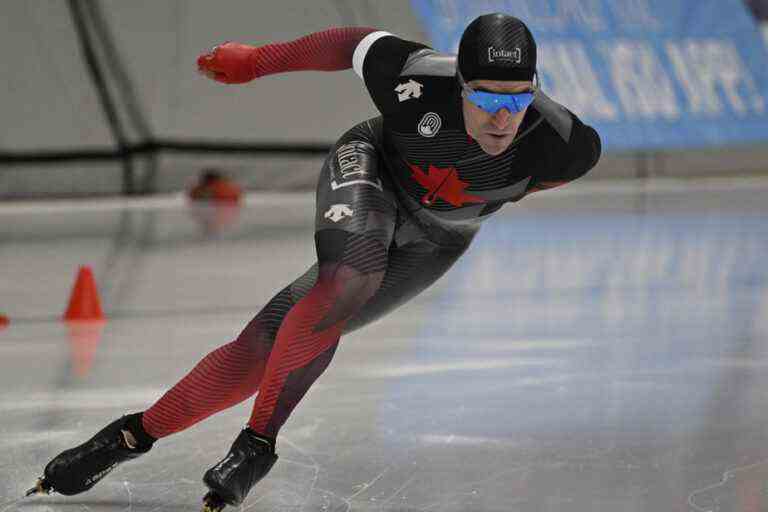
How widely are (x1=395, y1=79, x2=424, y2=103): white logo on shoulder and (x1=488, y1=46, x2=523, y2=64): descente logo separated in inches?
11.4

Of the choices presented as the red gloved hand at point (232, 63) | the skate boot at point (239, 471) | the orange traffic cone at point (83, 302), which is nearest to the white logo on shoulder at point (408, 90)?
the red gloved hand at point (232, 63)

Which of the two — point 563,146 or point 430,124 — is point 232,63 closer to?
point 430,124

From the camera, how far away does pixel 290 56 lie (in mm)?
3148

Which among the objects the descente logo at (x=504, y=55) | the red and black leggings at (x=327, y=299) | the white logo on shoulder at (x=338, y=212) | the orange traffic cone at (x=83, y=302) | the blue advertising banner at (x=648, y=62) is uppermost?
the descente logo at (x=504, y=55)

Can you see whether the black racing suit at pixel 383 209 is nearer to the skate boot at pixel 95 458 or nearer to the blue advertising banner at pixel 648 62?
the skate boot at pixel 95 458

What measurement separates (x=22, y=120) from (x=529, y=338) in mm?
9952

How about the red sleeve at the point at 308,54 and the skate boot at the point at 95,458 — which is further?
the red sleeve at the point at 308,54

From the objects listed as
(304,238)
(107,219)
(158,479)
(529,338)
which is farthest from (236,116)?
(158,479)

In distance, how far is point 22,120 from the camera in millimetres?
13906

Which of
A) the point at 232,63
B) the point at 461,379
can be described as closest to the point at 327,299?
the point at 232,63

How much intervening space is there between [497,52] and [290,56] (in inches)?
24.0

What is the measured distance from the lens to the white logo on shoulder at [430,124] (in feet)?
9.80

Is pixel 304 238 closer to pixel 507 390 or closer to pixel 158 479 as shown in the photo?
pixel 507 390

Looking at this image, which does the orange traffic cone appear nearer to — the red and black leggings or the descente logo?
the red and black leggings
